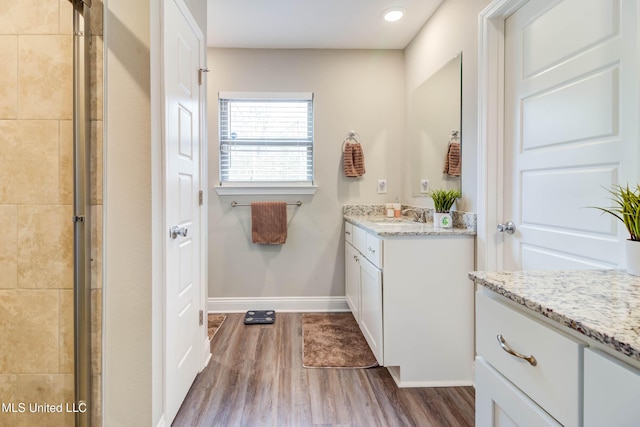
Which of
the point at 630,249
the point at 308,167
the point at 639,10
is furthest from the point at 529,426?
the point at 308,167

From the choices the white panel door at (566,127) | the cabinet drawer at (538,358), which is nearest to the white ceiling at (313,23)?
the white panel door at (566,127)

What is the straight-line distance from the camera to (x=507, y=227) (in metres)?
1.71

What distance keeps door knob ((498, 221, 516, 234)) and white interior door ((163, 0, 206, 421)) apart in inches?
63.7

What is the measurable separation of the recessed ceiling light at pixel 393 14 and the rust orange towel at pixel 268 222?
1.70 metres

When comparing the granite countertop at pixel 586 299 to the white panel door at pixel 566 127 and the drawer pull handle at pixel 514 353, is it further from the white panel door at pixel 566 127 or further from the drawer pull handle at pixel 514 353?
the white panel door at pixel 566 127

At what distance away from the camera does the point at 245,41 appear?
2.89 meters

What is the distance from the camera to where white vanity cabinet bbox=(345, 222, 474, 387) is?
1860mm

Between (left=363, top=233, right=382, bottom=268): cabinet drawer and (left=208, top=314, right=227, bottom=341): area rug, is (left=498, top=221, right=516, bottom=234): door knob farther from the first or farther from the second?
(left=208, top=314, right=227, bottom=341): area rug

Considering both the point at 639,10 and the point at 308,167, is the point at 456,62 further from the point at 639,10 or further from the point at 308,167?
the point at 308,167

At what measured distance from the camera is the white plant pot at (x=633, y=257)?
905 millimetres

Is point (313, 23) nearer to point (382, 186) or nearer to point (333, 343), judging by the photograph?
point (382, 186)

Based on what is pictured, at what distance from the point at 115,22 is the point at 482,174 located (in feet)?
6.05

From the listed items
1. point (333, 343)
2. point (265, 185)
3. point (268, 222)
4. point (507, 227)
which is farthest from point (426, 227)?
point (265, 185)

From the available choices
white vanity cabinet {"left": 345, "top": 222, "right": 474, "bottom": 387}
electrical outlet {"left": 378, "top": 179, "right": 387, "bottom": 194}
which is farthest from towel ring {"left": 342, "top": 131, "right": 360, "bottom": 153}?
white vanity cabinet {"left": 345, "top": 222, "right": 474, "bottom": 387}
